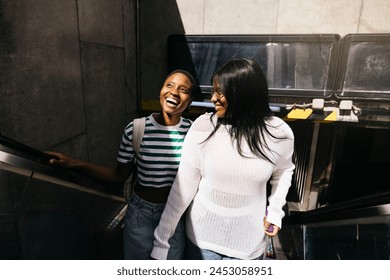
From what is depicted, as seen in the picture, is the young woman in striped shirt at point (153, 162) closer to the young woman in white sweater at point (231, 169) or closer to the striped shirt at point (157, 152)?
the striped shirt at point (157, 152)

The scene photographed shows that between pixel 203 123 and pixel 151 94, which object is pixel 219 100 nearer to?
pixel 203 123

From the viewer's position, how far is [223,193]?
1.37 m

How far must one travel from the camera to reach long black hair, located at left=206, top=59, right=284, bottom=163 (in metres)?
1.35

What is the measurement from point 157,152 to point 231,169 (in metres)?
0.64

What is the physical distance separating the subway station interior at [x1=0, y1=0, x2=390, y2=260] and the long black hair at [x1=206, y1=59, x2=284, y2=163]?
0.79m

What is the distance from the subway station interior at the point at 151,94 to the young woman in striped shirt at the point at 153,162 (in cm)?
37

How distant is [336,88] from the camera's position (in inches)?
174

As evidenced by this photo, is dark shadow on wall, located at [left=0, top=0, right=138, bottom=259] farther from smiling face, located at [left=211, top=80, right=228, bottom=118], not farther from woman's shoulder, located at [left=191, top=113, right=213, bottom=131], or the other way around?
smiling face, located at [left=211, top=80, right=228, bottom=118]

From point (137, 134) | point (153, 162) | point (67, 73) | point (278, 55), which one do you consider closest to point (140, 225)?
point (153, 162)

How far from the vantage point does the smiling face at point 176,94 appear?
1.81m

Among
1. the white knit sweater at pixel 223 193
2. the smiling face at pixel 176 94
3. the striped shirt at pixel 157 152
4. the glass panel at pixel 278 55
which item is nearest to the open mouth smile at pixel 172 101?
the smiling face at pixel 176 94

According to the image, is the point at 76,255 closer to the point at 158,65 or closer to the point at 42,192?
the point at 42,192

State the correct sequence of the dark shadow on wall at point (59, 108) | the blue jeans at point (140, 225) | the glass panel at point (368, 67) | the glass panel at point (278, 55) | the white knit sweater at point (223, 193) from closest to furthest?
the white knit sweater at point (223, 193) → the dark shadow on wall at point (59, 108) → the blue jeans at point (140, 225) → the glass panel at point (368, 67) → the glass panel at point (278, 55)

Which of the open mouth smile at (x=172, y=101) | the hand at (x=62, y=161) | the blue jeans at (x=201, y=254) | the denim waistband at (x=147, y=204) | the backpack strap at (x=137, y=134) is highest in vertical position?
the open mouth smile at (x=172, y=101)
